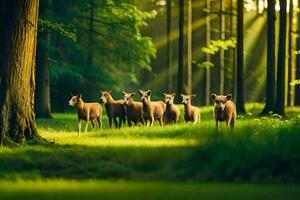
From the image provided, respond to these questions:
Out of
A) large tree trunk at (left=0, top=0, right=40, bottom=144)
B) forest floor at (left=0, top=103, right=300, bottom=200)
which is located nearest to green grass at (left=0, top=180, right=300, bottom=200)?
forest floor at (left=0, top=103, right=300, bottom=200)

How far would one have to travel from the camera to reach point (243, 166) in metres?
14.4

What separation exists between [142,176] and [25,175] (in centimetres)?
231

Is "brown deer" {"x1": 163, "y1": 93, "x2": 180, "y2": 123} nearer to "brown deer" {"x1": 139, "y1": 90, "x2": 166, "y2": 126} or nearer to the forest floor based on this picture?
"brown deer" {"x1": 139, "y1": 90, "x2": 166, "y2": 126}

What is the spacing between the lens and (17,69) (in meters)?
19.5

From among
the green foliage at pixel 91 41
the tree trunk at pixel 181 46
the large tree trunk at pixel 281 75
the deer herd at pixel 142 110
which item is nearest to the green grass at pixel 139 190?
the deer herd at pixel 142 110

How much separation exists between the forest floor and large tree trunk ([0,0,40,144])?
1.10 m

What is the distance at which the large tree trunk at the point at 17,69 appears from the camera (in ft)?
62.8

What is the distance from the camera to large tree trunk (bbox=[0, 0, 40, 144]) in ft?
62.8

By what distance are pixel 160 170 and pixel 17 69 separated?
610 cm

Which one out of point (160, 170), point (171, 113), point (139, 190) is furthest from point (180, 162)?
point (171, 113)

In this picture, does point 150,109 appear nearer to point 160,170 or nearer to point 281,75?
point 281,75

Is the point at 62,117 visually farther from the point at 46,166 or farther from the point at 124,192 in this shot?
the point at 124,192

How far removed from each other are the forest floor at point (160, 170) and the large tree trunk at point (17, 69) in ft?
3.61

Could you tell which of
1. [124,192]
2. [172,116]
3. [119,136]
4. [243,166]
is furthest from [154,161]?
[172,116]
